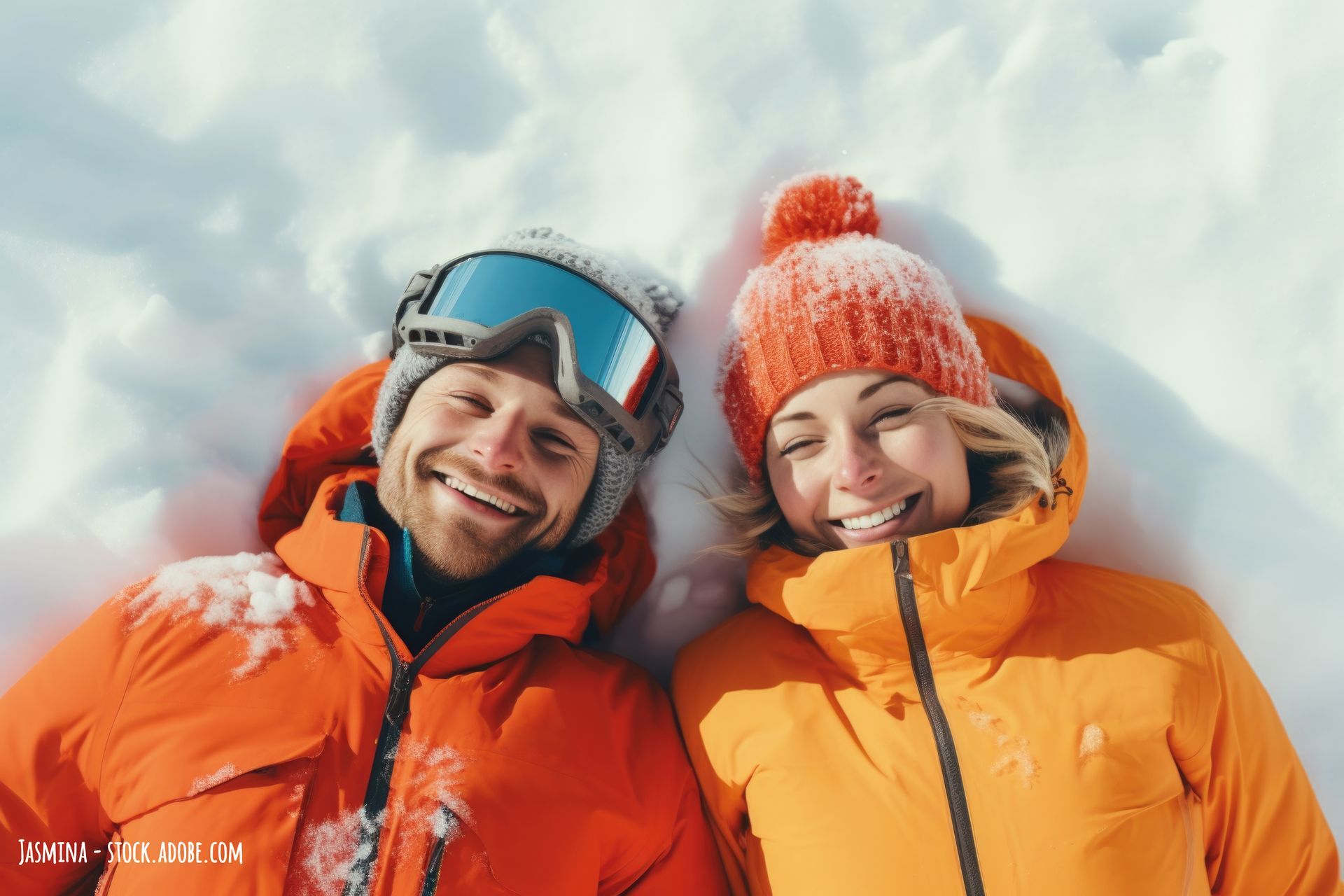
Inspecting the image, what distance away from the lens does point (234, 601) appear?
2.13 m

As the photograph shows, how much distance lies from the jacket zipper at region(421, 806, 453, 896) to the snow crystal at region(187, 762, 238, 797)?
448 millimetres

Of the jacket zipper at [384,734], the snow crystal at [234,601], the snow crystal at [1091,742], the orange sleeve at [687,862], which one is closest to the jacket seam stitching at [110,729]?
the snow crystal at [234,601]

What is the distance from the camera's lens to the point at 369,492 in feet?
7.76

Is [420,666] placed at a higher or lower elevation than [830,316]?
lower

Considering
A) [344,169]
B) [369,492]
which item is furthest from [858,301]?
[344,169]

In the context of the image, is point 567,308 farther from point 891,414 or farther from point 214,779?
point 214,779

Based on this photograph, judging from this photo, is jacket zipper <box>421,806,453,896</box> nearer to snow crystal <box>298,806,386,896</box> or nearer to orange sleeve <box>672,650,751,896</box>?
snow crystal <box>298,806,386,896</box>

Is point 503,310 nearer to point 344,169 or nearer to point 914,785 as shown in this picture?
point 344,169

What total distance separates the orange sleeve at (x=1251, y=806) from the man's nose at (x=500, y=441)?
1.77 metres

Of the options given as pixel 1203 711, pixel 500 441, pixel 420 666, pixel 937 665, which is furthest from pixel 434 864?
pixel 1203 711

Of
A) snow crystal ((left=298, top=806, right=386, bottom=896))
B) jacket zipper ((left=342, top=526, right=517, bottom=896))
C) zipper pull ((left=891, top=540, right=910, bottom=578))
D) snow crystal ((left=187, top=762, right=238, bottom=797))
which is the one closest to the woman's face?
zipper pull ((left=891, top=540, right=910, bottom=578))

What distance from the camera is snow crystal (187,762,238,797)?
1.82 metres

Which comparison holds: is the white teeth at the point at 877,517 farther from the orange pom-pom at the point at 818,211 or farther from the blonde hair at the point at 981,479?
the orange pom-pom at the point at 818,211

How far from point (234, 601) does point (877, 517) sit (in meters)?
1.63
